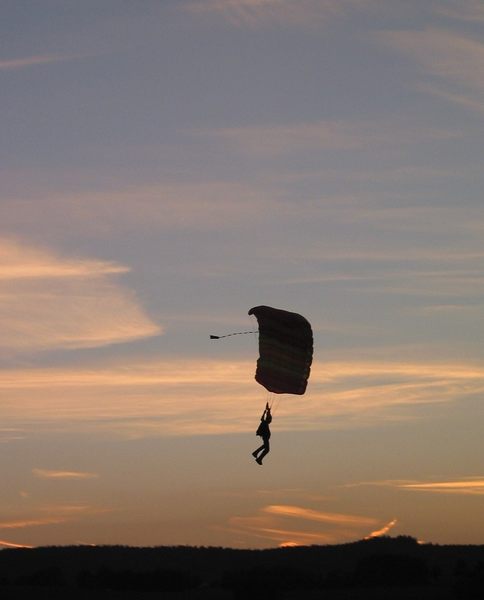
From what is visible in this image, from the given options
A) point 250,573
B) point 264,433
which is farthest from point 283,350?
point 250,573

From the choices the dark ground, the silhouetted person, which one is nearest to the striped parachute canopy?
the silhouetted person

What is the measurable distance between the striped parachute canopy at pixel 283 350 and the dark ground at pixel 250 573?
71.8 ft

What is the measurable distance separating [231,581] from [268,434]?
105 ft

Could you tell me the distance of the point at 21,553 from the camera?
108 m

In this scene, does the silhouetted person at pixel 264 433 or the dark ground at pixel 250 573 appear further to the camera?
the dark ground at pixel 250 573

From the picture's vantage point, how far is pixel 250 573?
77812 millimetres

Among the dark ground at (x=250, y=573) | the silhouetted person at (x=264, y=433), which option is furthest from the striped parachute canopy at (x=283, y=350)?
the dark ground at (x=250, y=573)

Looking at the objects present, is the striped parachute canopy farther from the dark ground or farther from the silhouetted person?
the dark ground

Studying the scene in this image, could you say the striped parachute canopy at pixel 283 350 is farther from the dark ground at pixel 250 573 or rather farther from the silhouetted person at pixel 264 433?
the dark ground at pixel 250 573

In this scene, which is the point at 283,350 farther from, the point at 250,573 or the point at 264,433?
the point at 250,573

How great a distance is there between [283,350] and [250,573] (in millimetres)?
30408

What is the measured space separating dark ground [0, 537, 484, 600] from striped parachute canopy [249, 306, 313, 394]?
71.8 ft

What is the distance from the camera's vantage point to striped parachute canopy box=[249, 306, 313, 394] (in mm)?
50750

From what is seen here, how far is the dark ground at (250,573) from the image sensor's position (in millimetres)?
71500
